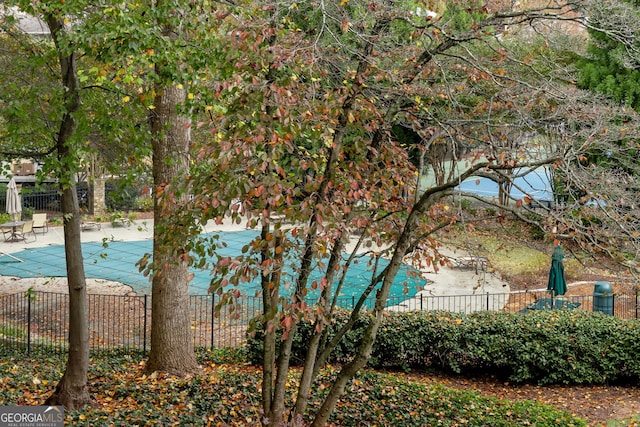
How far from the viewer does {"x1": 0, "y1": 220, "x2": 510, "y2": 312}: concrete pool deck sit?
14.8m

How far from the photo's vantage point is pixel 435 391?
8445 millimetres

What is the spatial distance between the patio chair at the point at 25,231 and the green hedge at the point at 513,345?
15153 mm

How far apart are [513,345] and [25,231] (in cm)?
1815

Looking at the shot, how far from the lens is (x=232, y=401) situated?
23.4ft

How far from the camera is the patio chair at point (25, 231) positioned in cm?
2191

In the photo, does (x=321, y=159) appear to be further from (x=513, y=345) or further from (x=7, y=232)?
(x=7, y=232)

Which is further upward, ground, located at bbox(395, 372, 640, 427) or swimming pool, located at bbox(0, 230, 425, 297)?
swimming pool, located at bbox(0, 230, 425, 297)

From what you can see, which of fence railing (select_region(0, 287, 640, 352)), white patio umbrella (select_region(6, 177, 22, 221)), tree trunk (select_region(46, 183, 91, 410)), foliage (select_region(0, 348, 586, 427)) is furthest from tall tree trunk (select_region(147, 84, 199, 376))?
white patio umbrella (select_region(6, 177, 22, 221))

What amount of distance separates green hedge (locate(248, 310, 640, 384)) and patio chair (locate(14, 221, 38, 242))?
49.7ft

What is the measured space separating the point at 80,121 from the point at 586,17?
16.5 ft

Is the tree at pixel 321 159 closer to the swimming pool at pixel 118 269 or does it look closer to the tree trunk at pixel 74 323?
the tree trunk at pixel 74 323

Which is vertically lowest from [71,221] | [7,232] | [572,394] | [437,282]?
[572,394]

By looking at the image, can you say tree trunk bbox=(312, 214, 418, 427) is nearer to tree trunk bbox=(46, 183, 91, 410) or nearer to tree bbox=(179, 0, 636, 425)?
tree bbox=(179, 0, 636, 425)

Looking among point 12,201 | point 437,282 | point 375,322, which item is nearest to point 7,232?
point 12,201
